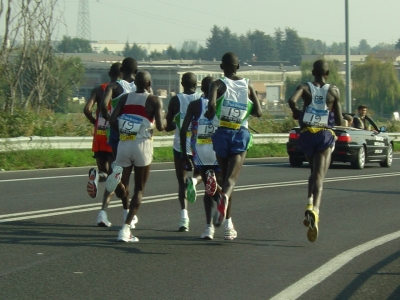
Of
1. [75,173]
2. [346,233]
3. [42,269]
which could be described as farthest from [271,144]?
[42,269]

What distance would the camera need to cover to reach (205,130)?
10.0 metres

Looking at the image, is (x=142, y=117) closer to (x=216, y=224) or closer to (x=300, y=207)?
(x=216, y=224)

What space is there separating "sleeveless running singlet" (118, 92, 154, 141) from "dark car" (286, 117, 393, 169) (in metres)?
12.4

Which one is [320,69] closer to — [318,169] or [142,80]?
[318,169]

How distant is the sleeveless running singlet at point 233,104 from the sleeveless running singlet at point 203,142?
1.07ft

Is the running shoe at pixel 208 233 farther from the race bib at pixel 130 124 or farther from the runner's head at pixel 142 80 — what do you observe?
the runner's head at pixel 142 80

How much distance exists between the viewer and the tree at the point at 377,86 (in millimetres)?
111875

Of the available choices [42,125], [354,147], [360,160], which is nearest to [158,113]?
[354,147]

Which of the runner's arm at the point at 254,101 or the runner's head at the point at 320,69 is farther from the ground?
the runner's head at the point at 320,69

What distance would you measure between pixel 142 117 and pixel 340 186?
27.1ft

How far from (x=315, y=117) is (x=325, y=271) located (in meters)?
2.45

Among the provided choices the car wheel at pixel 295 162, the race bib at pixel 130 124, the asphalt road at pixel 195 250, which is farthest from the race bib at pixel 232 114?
the car wheel at pixel 295 162

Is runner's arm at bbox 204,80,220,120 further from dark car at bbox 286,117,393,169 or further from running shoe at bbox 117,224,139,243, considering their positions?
dark car at bbox 286,117,393,169

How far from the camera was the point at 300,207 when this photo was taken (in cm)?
1331
